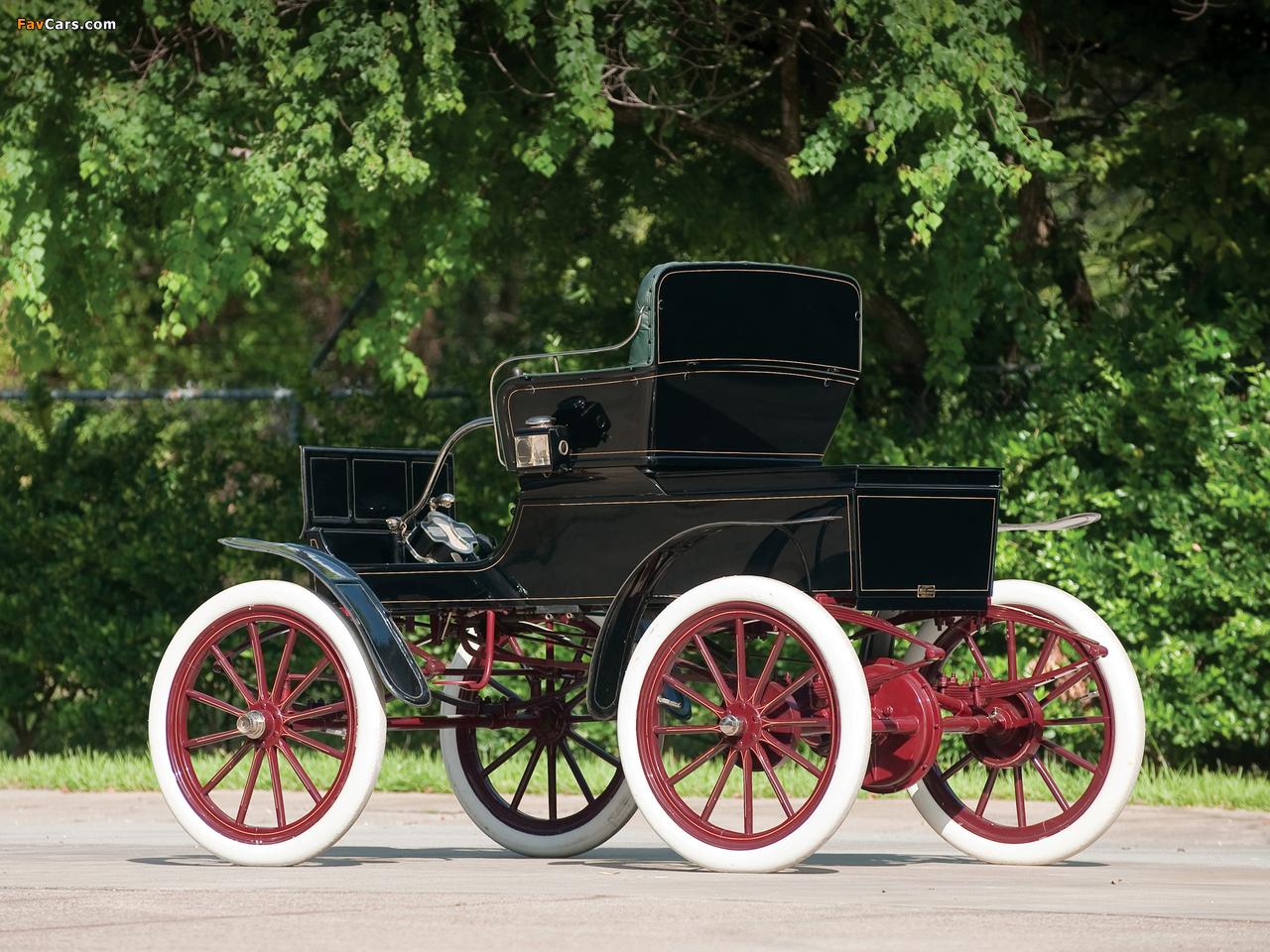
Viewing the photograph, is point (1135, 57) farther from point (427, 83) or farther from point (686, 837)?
point (686, 837)

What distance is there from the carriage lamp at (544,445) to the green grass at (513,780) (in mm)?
3303

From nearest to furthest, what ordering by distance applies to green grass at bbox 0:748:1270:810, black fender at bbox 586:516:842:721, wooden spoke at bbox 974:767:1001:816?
1. black fender at bbox 586:516:842:721
2. wooden spoke at bbox 974:767:1001:816
3. green grass at bbox 0:748:1270:810

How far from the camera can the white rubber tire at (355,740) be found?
677cm

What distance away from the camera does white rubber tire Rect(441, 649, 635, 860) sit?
25.7ft

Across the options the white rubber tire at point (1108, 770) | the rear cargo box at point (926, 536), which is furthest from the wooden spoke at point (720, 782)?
the white rubber tire at point (1108, 770)

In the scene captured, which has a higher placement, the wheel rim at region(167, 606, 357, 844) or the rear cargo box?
the rear cargo box

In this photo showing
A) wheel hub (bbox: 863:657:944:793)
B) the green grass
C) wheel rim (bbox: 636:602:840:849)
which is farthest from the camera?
the green grass

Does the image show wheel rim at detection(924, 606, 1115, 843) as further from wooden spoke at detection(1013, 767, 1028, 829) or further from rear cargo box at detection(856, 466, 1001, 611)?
rear cargo box at detection(856, 466, 1001, 611)

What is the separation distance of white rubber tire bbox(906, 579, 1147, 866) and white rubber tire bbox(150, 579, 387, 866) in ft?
6.96

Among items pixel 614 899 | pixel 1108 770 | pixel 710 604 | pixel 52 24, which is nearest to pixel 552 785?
pixel 710 604

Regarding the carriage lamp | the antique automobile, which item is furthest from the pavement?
the carriage lamp

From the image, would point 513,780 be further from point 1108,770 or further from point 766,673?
point 1108,770

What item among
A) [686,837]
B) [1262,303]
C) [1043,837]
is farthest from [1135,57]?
[686,837]

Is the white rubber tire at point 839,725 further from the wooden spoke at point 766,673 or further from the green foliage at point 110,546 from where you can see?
the green foliage at point 110,546
